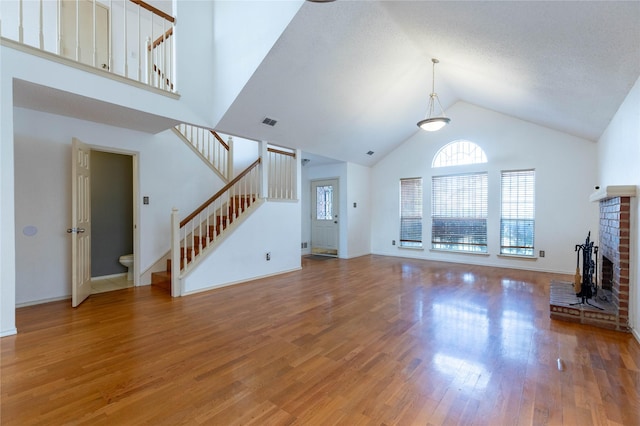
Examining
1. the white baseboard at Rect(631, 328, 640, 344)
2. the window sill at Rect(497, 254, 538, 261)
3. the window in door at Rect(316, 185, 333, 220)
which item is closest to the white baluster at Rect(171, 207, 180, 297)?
the window in door at Rect(316, 185, 333, 220)

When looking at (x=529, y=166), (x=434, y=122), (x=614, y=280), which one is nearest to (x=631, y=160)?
(x=614, y=280)

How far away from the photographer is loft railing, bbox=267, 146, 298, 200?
5.68 meters

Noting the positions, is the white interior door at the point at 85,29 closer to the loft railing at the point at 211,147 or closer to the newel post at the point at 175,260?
the loft railing at the point at 211,147

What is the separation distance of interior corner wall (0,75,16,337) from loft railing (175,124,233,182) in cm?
259

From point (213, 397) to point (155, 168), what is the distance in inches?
166

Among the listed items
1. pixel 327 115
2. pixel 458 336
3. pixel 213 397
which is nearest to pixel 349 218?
pixel 327 115

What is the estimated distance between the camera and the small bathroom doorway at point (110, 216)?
533cm

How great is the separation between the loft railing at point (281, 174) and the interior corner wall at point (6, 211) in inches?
132

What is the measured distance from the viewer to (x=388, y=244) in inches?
313

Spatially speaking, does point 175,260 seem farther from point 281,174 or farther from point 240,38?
point 240,38

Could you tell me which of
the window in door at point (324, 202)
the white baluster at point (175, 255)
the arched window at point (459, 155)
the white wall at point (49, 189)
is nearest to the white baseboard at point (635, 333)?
the arched window at point (459, 155)

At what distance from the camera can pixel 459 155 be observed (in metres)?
6.80

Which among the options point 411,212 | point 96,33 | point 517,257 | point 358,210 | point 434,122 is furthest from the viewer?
point 358,210

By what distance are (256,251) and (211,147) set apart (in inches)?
94.4
